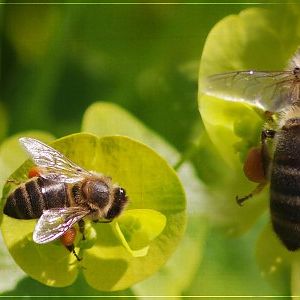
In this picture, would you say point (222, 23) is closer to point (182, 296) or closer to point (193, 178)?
point (193, 178)

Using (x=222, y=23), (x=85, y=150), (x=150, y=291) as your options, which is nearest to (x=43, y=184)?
(x=85, y=150)

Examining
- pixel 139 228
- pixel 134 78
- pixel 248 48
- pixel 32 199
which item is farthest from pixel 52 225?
pixel 248 48

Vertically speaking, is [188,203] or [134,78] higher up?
[134,78]

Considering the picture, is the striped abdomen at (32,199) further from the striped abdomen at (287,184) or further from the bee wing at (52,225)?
the striped abdomen at (287,184)

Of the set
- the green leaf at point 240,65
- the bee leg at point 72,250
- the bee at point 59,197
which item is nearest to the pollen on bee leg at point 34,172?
the bee at point 59,197

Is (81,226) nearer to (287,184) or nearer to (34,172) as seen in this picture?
(34,172)

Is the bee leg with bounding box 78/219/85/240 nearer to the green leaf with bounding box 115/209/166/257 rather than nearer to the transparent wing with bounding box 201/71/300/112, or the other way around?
the green leaf with bounding box 115/209/166/257

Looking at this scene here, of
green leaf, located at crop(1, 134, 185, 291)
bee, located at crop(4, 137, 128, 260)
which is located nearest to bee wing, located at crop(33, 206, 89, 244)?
bee, located at crop(4, 137, 128, 260)
